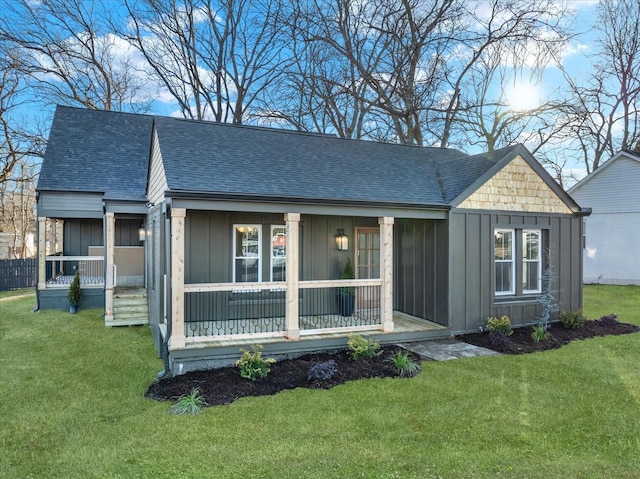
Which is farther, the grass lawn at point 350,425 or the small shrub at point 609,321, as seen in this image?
the small shrub at point 609,321

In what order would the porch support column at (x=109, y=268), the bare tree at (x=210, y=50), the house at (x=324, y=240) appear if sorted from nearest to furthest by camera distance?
1. the house at (x=324, y=240)
2. the porch support column at (x=109, y=268)
3. the bare tree at (x=210, y=50)

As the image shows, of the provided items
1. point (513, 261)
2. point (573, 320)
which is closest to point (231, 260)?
point (513, 261)

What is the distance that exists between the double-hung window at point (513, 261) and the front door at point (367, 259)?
269 cm

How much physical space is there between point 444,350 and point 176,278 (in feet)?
15.9

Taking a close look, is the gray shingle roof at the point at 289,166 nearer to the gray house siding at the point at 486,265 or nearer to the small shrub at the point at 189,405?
Answer: the gray house siding at the point at 486,265

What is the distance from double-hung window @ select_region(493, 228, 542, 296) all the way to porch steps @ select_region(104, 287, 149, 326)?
8.56 meters

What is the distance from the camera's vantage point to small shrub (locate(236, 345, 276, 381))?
5855 mm

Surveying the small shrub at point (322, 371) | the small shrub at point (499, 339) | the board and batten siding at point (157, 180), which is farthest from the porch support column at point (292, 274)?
the small shrub at point (499, 339)

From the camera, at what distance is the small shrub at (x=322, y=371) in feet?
19.2

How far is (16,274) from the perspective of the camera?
53.6 ft

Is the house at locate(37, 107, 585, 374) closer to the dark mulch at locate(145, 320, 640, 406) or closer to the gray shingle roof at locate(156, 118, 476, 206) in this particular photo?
the gray shingle roof at locate(156, 118, 476, 206)

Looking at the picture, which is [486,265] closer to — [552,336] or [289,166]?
[552,336]

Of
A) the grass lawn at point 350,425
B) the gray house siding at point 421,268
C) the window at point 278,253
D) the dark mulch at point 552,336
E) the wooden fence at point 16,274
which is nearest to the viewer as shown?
the grass lawn at point 350,425

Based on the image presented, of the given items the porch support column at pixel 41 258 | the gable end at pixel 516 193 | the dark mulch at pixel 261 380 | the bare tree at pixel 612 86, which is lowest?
the dark mulch at pixel 261 380
